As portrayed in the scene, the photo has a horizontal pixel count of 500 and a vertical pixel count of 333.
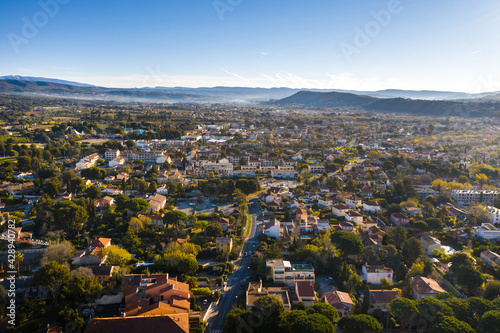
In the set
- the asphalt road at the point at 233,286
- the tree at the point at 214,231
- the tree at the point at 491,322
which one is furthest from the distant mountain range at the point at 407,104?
the tree at the point at 214,231

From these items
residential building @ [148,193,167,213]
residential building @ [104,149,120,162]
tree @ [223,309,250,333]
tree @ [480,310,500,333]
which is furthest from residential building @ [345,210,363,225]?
residential building @ [104,149,120,162]

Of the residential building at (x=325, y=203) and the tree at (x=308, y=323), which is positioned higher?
the tree at (x=308, y=323)

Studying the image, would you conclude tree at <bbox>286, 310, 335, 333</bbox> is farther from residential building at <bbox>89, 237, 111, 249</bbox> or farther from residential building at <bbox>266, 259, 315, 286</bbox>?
residential building at <bbox>89, 237, 111, 249</bbox>

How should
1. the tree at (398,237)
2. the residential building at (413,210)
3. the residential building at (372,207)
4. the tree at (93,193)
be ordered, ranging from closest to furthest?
the tree at (398,237) < the residential building at (413,210) < the residential building at (372,207) < the tree at (93,193)

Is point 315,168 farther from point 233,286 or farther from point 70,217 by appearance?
point 70,217

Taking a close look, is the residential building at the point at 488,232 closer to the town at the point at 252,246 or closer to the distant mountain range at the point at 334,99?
the town at the point at 252,246

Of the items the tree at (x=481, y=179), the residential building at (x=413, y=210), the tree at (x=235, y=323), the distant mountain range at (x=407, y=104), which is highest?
the distant mountain range at (x=407, y=104)
